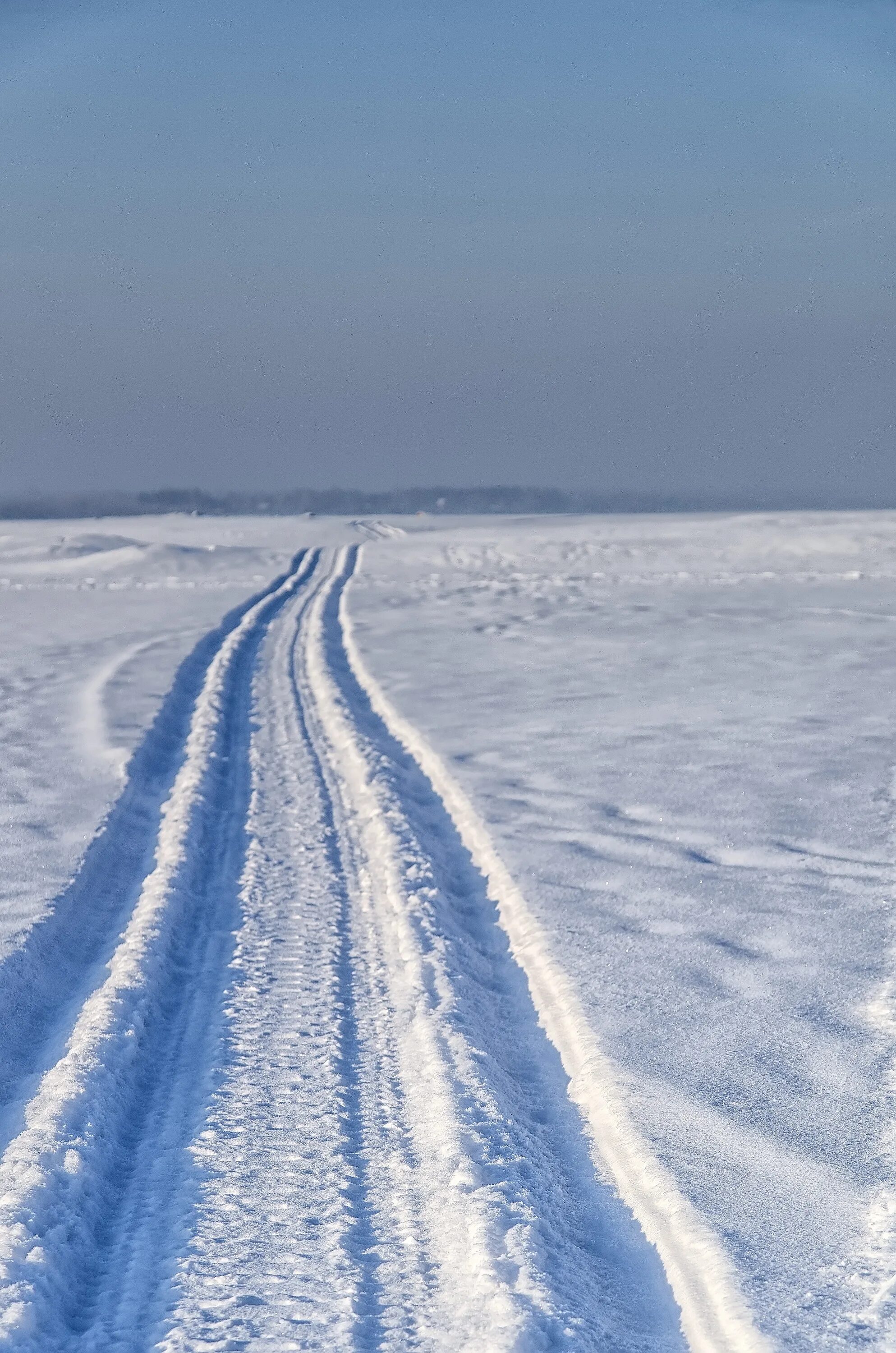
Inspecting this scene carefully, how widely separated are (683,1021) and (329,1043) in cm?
105

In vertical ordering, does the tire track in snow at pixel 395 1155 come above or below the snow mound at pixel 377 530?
below

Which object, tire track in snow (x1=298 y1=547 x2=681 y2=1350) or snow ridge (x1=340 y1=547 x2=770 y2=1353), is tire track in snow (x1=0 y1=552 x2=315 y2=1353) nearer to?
tire track in snow (x1=298 y1=547 x2=681 y2=1350)

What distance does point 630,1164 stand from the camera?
8.99 ft

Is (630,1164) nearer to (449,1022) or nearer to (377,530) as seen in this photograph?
(449,1022)

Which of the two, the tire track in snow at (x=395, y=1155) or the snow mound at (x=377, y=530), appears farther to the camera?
the snow mound at (x=377, y=530)

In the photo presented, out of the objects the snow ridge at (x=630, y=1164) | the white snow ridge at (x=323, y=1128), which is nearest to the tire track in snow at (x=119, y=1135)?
the white snow ridge at (x=323, y=1128)

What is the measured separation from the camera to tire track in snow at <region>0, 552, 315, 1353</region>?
2.23m

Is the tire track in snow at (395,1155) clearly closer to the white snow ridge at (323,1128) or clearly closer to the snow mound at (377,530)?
the white snow ridge at (323,1128)

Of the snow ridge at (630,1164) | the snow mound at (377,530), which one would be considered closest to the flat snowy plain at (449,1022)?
the snow ridge at (630,1164)

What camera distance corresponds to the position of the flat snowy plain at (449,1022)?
227 cm

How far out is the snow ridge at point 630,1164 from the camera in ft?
7.14

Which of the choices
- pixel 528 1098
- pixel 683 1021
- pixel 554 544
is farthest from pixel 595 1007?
pixel 554 544

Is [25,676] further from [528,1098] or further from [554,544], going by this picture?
[554,544]

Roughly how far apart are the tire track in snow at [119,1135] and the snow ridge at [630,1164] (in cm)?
100
